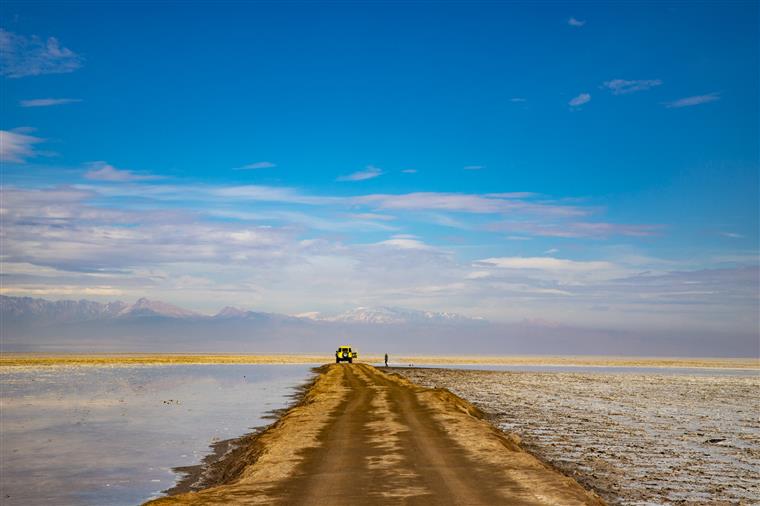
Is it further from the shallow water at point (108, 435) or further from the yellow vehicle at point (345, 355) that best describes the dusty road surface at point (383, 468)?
the yellow vehicle at point (345, 355)

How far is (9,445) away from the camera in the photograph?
3106cm

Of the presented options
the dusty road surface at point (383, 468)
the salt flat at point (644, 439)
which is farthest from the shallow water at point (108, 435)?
the salt flat at point (644, 439)

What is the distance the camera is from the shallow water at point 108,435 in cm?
2295

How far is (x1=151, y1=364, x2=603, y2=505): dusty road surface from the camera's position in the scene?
18.1 metres

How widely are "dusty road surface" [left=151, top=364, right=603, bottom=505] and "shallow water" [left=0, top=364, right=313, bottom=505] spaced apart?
9.86ft

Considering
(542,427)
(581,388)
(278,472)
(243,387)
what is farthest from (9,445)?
(581,388)

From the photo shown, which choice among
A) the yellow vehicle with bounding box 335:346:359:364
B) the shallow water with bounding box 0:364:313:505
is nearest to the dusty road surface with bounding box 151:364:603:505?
the shallow water with bounding box 0:364:313:505

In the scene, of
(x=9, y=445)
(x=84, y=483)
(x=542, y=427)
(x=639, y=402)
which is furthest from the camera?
(x=639, y=402)

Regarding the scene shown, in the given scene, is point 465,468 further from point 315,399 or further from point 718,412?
point 718,412

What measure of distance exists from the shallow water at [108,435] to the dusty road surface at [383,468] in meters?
3.01

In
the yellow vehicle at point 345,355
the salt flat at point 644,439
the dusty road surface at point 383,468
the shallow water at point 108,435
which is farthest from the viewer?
the yellow vehicle at point 345,355

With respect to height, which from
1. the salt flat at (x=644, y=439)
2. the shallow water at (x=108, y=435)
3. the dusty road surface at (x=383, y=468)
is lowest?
the shallow water at (x=108, y=435)

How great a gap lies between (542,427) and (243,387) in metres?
42.9

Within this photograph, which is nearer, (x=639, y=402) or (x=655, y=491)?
(x=655, y=491)
